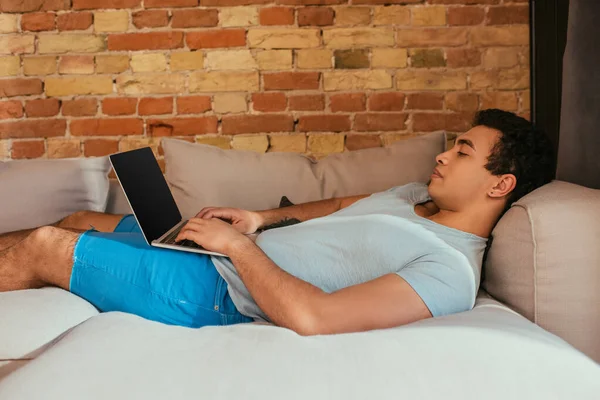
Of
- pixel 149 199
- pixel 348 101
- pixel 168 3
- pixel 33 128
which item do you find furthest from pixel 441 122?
pixel 33 128

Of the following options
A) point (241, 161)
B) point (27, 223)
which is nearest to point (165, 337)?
point (241, 161)

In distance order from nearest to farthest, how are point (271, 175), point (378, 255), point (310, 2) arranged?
point (378, 255) → point (271, 175) → point (310, 2)

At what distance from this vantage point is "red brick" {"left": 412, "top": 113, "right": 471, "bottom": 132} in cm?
233

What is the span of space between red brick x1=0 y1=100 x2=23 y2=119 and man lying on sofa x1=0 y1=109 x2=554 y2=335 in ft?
3.65

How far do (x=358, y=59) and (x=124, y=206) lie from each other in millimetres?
1089

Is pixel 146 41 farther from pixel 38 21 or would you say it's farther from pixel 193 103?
pixel 38 21

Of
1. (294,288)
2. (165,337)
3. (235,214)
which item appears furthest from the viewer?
(235,214)

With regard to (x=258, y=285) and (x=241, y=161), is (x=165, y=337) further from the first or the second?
(x=241, y=161)

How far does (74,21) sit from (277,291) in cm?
171

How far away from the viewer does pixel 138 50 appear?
7.66 feet

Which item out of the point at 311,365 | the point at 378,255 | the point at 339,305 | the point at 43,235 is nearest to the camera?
the point at 311,365

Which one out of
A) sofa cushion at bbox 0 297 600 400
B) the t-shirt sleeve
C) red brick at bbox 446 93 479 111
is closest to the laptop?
sofa cushion at bbox 0 297 600 400

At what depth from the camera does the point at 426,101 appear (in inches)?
92.0

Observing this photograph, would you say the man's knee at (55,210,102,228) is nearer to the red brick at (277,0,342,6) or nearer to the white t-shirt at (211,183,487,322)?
the white t-shirt at (211,183,487,322)
